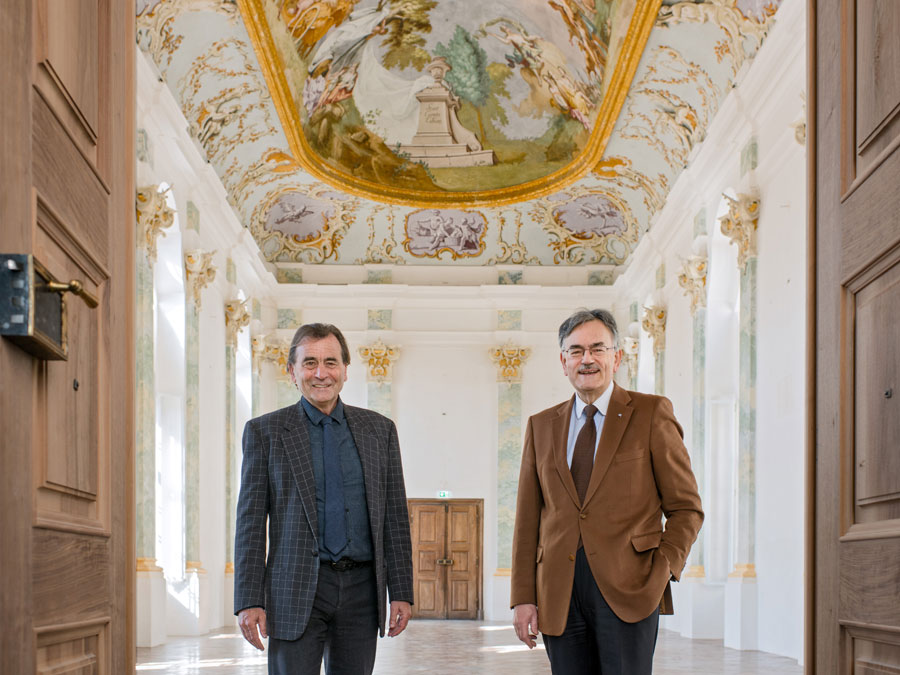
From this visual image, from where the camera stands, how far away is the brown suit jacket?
4.74m

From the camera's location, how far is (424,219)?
26.9 metres

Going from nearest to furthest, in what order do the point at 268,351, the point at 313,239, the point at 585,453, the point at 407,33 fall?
1. the point at 585,453
2. the point at 407,33
3. the point at 268,351
4. the point at 313,239

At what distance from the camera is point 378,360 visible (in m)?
26.5

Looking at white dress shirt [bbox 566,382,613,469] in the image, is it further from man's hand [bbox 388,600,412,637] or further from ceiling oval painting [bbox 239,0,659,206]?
ceiling oval painting [bbox 239,0,659,206]

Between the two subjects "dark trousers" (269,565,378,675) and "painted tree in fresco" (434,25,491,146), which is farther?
"painted tree in fresco" (434,25,491,146)

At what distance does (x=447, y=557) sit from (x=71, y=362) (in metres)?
23.6

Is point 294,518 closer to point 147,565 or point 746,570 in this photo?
point 147,565

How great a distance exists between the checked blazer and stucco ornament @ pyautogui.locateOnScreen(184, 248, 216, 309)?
1274 centimetres

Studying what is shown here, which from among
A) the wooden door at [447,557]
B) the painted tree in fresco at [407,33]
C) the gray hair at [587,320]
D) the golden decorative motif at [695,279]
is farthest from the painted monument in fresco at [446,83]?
the gray hair at [587,320]

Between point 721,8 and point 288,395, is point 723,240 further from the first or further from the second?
point 288,395

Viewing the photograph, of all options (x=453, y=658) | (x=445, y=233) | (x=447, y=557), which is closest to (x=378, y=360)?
(x=445, y=233)

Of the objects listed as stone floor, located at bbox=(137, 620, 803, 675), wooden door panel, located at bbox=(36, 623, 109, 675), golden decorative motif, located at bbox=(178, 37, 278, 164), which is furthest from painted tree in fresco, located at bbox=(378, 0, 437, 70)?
wooden door panel, located at bbox=(36, 623, 109, 675)

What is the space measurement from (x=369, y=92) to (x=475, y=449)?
27.5ft

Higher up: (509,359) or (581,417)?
(509,359)
